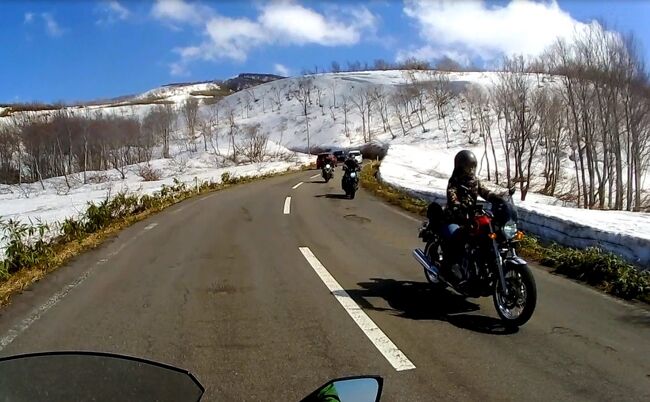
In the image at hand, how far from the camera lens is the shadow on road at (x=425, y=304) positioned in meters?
4.70

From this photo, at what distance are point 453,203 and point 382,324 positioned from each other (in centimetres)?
160

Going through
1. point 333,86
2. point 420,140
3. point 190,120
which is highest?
point 333,86

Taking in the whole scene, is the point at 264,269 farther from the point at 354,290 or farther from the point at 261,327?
the point at 261,327

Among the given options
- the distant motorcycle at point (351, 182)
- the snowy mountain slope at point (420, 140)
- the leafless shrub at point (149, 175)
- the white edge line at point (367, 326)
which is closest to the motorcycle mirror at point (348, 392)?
the white edge line at point (367, 326)

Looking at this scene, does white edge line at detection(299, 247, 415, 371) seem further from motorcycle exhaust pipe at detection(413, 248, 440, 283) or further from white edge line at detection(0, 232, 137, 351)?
white edge line at detection(0, 232, 137, 351)

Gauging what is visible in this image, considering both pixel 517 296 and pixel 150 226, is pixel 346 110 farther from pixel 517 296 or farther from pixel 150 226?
pixel 517 296

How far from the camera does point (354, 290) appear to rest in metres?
5.93

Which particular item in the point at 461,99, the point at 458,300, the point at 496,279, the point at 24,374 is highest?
the point at 461,99

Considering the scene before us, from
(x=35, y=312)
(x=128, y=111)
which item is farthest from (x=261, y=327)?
(x=128, y=111)

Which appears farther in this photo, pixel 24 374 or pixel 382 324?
pixel 382 324

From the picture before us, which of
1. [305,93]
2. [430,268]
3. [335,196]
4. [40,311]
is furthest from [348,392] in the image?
[305,93]

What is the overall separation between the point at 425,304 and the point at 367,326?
0.96 metres

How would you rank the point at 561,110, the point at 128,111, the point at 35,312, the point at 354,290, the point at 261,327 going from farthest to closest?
the point at 128,111 → the point at 561,110 → the point at 354,290 → the point at 35,312 → the point at 261,327

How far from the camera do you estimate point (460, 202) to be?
17.9 ft
